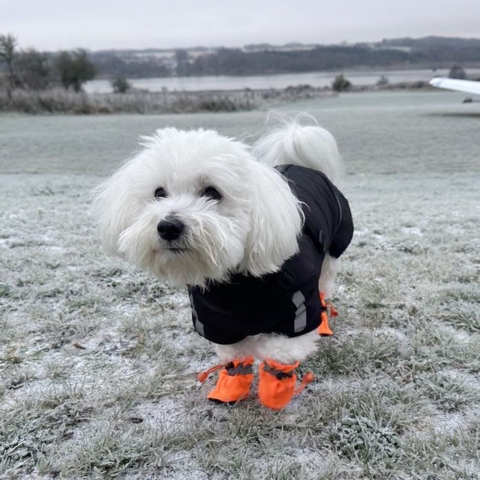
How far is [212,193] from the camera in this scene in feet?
6.98

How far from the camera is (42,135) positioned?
69.2 ft

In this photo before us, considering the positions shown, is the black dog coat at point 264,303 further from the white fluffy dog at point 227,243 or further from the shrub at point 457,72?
the shrub at point 457,72

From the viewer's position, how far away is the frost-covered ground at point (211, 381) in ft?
6.75

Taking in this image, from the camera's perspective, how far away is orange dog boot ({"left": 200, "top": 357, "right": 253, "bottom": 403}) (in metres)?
2.49

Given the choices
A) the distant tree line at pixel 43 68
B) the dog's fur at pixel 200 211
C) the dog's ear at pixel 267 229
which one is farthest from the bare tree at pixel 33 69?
the dog's ear at pixel 267 229

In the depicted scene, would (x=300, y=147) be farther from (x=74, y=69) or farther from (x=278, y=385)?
(x=74, y=69)

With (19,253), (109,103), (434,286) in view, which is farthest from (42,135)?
(434,286)

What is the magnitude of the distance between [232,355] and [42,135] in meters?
21.0

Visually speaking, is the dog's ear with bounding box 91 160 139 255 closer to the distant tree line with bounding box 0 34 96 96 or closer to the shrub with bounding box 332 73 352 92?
the distant tree line with bounding box 0 34 96 96

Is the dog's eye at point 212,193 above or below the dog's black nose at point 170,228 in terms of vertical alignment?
above

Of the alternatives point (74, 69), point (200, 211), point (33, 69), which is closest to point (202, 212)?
point (200, 211)

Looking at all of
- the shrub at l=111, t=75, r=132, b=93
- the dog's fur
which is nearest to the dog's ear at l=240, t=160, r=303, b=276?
the dog's fur

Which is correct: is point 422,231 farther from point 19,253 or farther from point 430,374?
point 19,253

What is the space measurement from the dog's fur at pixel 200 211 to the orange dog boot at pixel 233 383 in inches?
25.1
